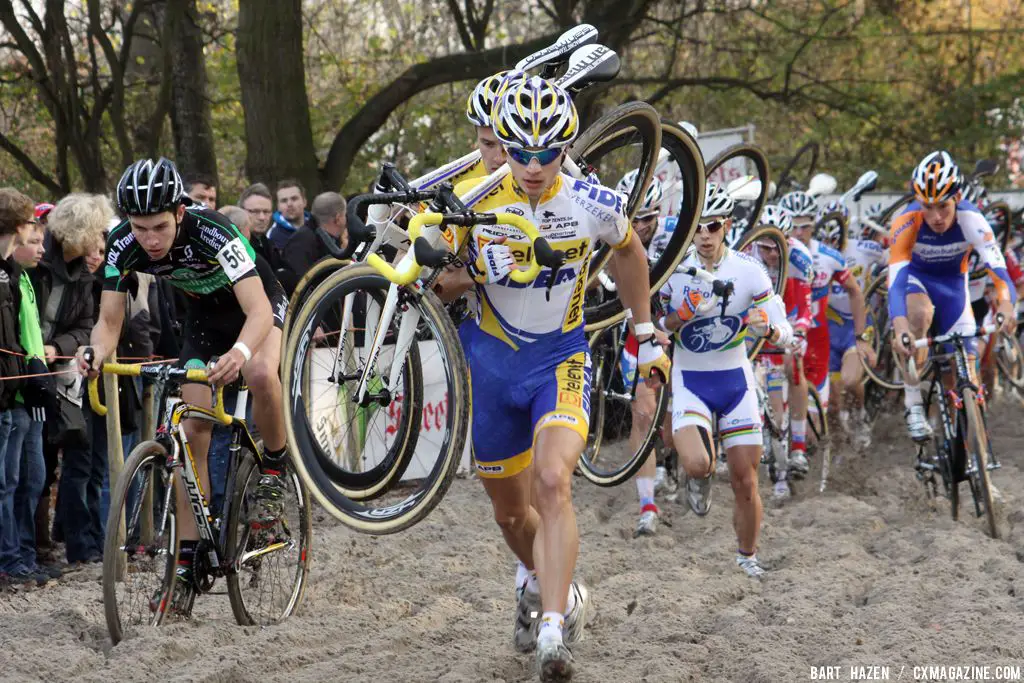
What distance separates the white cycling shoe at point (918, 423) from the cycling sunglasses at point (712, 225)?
250 centimetres

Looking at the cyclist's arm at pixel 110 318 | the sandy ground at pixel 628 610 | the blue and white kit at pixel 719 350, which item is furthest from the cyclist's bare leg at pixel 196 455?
the blue and white kit at pixel 719 350

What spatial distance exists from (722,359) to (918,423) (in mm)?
2321

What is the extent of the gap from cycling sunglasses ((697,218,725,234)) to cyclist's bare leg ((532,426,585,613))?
12.2 feet

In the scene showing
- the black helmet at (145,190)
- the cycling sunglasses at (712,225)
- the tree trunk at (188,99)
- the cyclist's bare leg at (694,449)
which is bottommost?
the cyclist's bare leg at (694,449)

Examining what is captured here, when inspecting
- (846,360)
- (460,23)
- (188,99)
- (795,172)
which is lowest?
(846,360)

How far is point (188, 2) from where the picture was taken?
14.8 m

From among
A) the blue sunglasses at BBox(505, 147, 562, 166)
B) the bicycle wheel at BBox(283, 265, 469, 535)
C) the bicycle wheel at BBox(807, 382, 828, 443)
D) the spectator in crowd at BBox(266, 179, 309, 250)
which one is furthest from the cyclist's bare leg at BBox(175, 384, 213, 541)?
the bicycle wheel at BBox(807, 382, 828, 443)

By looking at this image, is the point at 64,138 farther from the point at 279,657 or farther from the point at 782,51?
the point at 782,51

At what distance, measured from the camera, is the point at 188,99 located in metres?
14.8

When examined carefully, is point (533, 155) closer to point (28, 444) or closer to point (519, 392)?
point (519, 392)

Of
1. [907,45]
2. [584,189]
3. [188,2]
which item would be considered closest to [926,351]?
[584,189]

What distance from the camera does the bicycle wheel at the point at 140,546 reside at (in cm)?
622

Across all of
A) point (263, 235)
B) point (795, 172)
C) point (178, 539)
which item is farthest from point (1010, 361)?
point (795, 172)

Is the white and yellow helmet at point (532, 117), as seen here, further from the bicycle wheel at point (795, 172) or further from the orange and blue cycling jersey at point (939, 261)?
the bicycle wheel at point (795, 172)
